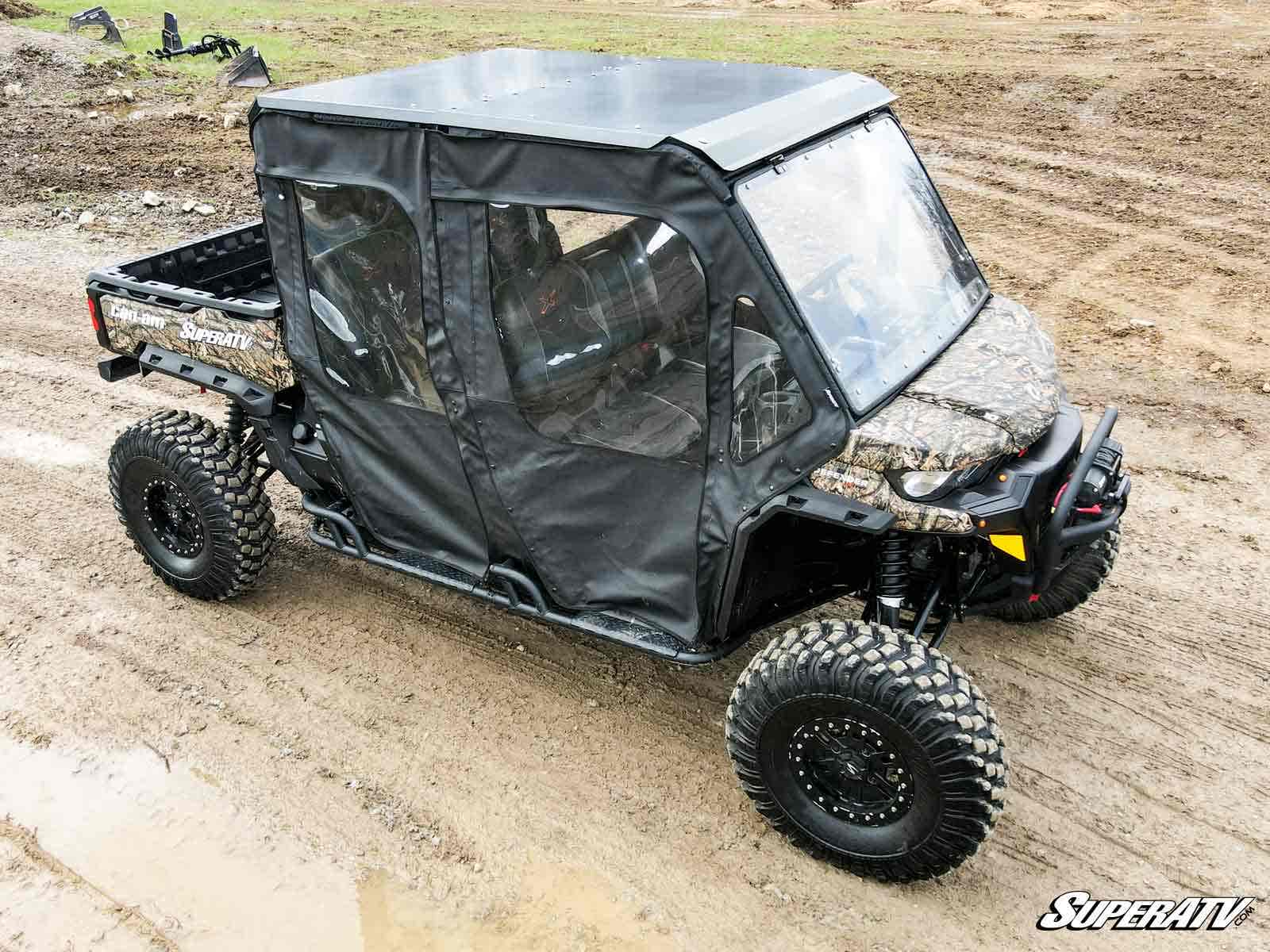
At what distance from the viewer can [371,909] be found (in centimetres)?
370

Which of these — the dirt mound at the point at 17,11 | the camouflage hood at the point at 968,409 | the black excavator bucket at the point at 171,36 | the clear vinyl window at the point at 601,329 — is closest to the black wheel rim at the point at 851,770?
the camouflage hood at the point at 968,409

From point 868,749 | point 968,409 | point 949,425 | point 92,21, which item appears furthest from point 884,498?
point 92,21

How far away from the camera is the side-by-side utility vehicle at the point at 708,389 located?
341cm

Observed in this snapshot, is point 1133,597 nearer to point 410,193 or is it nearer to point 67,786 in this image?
point 410,193

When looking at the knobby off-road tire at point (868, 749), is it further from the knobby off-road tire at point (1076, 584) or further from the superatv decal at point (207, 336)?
the superatv decal at point (207, 336)

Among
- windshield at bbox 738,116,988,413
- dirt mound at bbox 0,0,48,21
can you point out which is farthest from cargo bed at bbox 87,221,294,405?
dirt mound at bbox 0,0,48,21

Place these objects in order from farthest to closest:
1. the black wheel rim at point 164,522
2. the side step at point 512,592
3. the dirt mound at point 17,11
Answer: the dirt mound at point 17,11 → the black wheel rim at point 164,522 → the side step at point 512,592

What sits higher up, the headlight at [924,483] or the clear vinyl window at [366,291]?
the clear vinyl window at [366,291]

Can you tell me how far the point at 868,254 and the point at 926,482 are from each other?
0.86m

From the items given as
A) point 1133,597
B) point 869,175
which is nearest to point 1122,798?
point 1133,597

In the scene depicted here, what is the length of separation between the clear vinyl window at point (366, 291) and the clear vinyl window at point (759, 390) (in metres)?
Result: 1.17

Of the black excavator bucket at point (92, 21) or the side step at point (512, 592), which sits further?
the black excavator bucket at point (92, 21)

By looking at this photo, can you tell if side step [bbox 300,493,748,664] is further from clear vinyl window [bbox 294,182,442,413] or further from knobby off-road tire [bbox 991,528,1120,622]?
knobby off-road tire [bbox 991,528,1120,622]

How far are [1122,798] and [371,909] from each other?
2.57 meters
